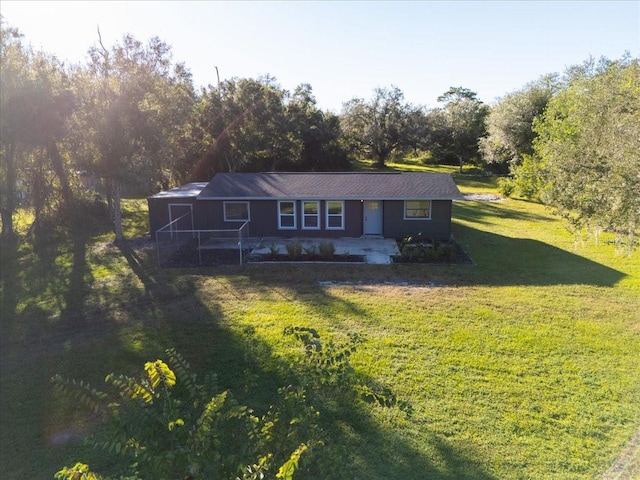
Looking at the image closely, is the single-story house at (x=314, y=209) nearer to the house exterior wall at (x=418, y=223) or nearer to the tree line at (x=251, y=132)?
the house exterior wall at (x=418, y=223)

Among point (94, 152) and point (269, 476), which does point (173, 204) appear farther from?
point (269, 476)

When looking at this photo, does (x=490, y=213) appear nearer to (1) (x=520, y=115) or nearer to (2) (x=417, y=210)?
(2) (x=417, y=210)

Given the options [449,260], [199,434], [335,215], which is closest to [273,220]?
[335,215]

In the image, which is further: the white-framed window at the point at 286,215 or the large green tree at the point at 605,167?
the white-framed window at the point at 286,215

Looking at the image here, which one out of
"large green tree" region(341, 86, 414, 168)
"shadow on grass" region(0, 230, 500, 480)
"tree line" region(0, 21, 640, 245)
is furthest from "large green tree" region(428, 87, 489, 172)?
"shadow on grass" region(0, 230, 500, 480)

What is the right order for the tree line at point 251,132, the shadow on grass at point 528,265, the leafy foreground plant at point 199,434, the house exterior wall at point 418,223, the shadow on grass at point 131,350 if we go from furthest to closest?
the house exterior wall at point 418,223, the shadow on grass at point 528,265, the tree line at point 251,132, the shadow on grass at point 131,350, the leafy foreground plant at point 199,434

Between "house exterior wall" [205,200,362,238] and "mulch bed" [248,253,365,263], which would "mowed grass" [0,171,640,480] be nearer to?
"mulch bed" [248,253,365,263]

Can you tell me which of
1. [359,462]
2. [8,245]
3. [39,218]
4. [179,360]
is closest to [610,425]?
[359,462]

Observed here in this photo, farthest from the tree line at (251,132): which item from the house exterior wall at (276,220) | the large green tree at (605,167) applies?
the house exterior wall at (276,220)
